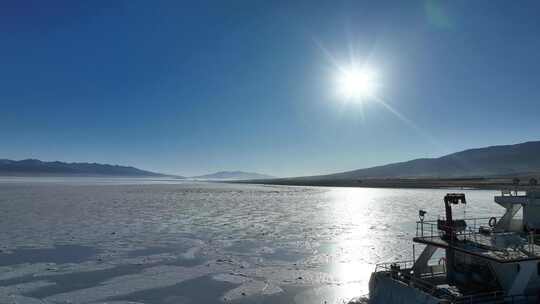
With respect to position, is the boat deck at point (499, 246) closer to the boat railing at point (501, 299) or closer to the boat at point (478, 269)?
the boat at point (478, 269)

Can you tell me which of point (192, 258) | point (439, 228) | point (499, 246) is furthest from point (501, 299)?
point (192, 258)

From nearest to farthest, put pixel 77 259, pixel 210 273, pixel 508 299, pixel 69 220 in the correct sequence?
pixel 508 299 < pixel 210 273 < pixel 77 259 < pixel 69 220

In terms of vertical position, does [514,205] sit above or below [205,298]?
above

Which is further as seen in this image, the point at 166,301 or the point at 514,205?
the point at 514,205

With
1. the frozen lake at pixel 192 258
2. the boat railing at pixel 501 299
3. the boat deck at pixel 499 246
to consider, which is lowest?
the frozen lake at pixel 192 258

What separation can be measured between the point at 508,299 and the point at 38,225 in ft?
95.8

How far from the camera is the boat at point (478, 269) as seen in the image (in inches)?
405

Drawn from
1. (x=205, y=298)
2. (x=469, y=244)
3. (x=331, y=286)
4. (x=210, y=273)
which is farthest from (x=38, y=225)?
(x=469, y=244)

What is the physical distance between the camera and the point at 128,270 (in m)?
16.0

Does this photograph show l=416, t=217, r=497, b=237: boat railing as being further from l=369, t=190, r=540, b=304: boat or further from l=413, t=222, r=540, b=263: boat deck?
l=413, t=222, r=540, b=263: boat deck

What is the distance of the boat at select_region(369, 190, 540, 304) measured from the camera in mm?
10289

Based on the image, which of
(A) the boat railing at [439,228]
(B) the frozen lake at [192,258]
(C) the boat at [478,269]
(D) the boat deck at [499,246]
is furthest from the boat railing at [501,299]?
(B) the frozen lake at [192,258]

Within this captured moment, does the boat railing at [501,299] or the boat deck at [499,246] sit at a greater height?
the boat deck at [499,246]

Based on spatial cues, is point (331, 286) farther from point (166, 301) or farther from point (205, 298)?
point (166, 301)
